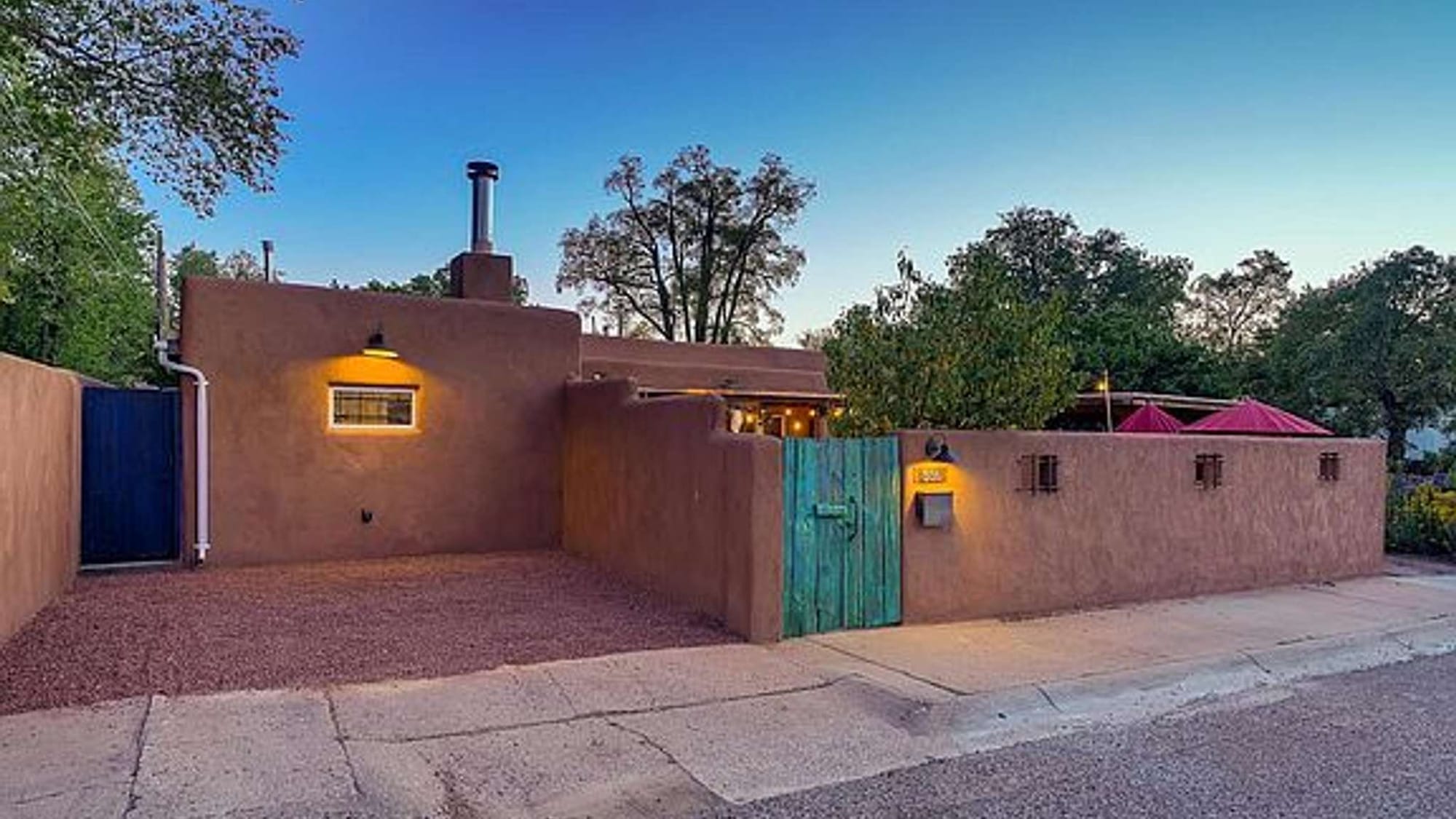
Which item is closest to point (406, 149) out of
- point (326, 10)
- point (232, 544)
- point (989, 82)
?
point (326, 10)

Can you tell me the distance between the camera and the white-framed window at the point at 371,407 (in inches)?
419

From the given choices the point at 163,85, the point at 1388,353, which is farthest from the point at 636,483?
the point at 1388,353

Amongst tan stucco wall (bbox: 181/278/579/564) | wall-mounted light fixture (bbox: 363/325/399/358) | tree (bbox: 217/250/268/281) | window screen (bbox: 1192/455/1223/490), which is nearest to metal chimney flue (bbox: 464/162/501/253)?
tan stucco wall (bbox: 181/278/579/564)

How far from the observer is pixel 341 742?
4.43 m

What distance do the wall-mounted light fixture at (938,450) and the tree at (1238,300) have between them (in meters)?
33.3

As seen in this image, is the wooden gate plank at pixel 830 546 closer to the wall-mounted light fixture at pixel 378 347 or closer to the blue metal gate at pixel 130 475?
the wall-mounted light fixture at pixel 378 347

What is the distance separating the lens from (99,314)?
839 inches

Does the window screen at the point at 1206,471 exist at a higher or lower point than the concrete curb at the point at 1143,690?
higher

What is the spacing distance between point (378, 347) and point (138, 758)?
7026 millimetres

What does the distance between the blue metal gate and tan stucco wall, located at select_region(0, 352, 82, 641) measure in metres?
0.53

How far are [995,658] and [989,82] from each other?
9055mm

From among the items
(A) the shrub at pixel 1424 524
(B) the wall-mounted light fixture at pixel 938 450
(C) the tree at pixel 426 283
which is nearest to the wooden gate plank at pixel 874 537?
(B) the wall-mounted light fixture at pixel 938 450

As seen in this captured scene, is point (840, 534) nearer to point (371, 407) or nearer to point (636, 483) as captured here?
point (636, 483)

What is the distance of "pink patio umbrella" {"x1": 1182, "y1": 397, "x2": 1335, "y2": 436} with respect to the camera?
1127cm
